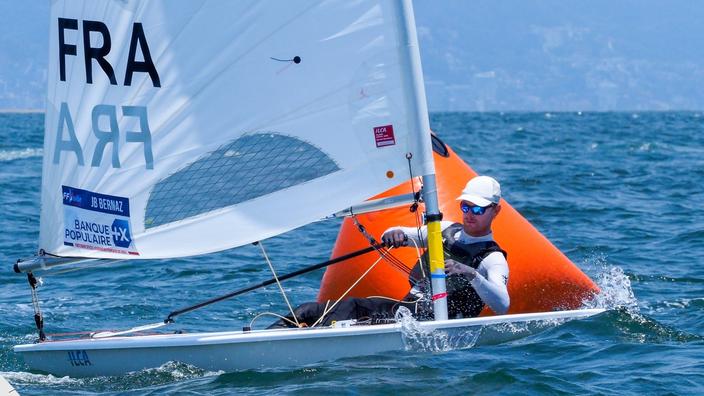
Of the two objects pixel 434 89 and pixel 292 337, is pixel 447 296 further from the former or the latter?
pixel 434 89

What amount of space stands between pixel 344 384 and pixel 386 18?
1.73m

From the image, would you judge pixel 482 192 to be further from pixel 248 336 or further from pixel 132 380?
pixel 132 380

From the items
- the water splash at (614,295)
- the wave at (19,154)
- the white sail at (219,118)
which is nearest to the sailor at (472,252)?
the white sail at (219,118)

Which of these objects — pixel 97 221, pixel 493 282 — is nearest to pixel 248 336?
pixel 97 221

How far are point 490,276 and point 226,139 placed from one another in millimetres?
1481

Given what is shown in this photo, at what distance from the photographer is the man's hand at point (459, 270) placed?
5570 mm

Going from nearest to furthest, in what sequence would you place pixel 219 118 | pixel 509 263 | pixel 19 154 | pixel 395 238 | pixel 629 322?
pixel 219 118 → pixel 395 238 → pixel 629 322 → pixel 509 263 → pixel 19 154

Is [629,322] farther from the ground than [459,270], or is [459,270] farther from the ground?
[459,270]

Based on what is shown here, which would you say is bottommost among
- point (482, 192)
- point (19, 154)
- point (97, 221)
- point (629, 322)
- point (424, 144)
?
point (629, 322)

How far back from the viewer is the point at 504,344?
5969 millimetres

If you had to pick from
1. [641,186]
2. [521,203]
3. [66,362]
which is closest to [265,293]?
[66,362]

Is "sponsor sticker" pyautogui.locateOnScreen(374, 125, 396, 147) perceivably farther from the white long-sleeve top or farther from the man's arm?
the man's arm

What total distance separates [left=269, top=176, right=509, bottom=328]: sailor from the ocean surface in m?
0.27

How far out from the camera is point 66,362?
580 centimetres
